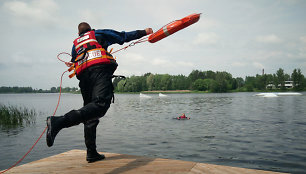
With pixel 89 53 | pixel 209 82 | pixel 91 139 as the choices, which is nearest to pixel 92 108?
pixel 89 53

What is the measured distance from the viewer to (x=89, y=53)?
420 centimetres

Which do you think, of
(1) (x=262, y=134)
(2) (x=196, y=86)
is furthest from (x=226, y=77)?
(1) (x=262, y=134)

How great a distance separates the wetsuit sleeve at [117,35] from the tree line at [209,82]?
117034 mm

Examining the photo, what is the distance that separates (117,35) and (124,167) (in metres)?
2.63

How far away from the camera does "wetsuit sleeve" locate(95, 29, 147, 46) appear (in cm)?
456

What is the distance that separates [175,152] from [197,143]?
244 centimetres

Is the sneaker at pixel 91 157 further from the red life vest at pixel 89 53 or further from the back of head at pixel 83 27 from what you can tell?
the back of head at pixel 83 27

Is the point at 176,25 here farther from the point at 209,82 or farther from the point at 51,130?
the point at 209,82

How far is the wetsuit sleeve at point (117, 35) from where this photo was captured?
456 cm

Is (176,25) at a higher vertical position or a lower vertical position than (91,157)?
higher

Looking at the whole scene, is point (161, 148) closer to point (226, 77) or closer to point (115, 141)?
point (115, 141)

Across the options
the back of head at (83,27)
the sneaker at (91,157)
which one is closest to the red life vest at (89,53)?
the back of head at (83,27)

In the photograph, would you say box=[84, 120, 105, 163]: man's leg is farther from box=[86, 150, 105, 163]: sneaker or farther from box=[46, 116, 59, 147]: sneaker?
box=[46, 116, 59, 147]: sneaker

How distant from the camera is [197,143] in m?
13.2
